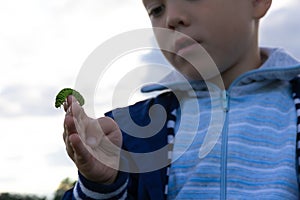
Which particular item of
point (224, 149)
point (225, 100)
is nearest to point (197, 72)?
point (225, 100)

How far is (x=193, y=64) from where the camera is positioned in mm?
1298

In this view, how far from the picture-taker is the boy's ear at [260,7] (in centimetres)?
138

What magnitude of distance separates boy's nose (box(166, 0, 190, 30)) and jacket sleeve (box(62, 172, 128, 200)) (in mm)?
349

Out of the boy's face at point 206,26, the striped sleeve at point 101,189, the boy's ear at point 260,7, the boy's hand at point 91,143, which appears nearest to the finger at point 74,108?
the boy's hand at point 91,143

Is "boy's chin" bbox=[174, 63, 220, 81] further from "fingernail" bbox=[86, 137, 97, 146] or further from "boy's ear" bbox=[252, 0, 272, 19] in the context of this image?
"fingernail" bbox=[86, 137, 97, 146]

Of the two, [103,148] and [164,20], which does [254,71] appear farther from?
[103,148]

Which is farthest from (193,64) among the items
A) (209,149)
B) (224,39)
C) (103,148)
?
(103,148)

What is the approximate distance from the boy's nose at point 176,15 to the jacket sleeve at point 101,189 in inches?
13.7

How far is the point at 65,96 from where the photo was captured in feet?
3.41

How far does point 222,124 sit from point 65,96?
41 centimetres

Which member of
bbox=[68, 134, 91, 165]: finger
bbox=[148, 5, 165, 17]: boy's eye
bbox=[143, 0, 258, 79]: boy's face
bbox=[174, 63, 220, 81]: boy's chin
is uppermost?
bbox=[148, 5, 165, 17]: boy's eye

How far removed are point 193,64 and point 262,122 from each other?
0.66 feet

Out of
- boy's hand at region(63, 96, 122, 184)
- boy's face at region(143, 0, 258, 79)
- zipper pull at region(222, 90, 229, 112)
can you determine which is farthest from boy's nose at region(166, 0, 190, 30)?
boy's hand at region(63, 96, 122, 184)

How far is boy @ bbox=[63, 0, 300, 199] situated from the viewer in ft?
3.93
